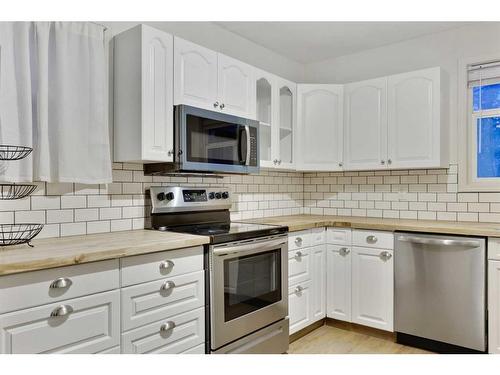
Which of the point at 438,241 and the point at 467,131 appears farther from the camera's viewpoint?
the point at 467,131

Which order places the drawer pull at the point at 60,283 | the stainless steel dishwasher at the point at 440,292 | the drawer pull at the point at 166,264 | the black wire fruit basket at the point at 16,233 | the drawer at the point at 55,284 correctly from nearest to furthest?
the drawer at the point at 55,284 → the drawer pull at the point at 60,283 → the black wire fruit basket at the point at 16,233 → the drawer pull at the point at 166,264 → the stainless steel dishwasher at the point at 440,292

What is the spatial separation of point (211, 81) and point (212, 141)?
1.35ft

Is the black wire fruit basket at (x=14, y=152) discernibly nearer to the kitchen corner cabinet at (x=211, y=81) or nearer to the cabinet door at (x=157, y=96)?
the cabinet door at (x=157, y=96)

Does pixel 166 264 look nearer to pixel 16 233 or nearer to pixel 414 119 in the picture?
pixel 16 233

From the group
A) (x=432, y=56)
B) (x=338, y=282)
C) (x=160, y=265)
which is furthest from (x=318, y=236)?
(x=432, y=56)

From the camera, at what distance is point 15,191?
1978mm

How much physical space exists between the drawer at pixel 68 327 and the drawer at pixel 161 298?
61 mm

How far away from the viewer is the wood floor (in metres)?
2.74

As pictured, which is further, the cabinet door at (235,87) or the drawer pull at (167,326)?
the cabinet door at (235,87)

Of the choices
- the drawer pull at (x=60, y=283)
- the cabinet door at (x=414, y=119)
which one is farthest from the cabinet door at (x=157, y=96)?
the cabinet door at (x=414, y=119)

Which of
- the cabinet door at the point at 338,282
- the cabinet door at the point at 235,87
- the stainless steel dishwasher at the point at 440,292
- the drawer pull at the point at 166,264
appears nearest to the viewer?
the drawer pull at the point at 166,264

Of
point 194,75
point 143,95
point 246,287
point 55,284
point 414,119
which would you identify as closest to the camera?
point 55,284

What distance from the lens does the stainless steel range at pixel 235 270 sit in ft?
7.18

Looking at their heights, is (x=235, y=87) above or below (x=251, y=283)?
above
